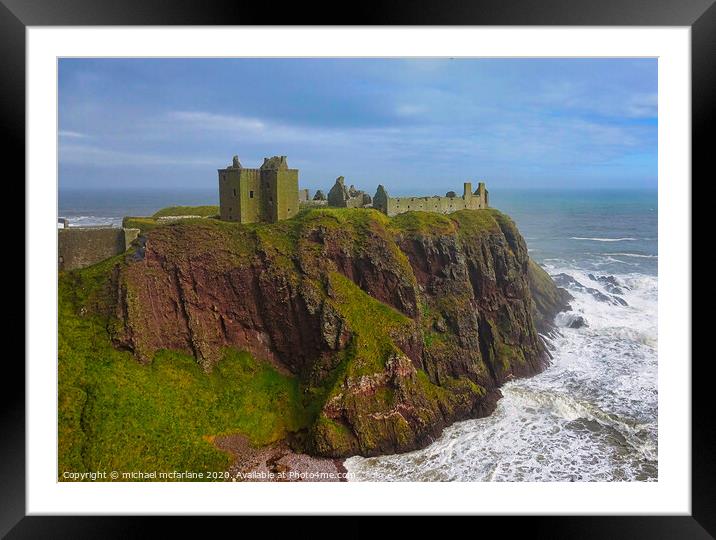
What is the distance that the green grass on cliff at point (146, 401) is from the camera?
1207 centimetres

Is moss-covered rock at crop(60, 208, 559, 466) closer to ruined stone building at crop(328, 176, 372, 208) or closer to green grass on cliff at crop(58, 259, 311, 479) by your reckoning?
green grass on cliff at crop(58, 259, 311, 479)

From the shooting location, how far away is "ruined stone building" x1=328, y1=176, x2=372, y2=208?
18422mm

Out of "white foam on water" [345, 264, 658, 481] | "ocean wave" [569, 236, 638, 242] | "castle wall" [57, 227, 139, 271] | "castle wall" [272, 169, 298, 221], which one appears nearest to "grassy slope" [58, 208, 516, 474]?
"castle wall" [57, 227, 139, 271]

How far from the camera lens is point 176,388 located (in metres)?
14.1

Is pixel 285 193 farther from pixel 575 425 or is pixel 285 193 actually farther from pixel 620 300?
pixel 620 300

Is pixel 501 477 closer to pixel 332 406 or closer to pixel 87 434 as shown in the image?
pixel 332 406

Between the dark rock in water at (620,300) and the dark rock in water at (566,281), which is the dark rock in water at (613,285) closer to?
the dark rock in water at (620,300)

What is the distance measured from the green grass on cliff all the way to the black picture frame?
1995 millimetres

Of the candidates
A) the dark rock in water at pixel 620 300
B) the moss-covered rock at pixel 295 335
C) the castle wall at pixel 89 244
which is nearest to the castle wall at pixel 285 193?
the moss-covered rock at pixel 295 335

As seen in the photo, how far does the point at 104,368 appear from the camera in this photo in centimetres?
1342

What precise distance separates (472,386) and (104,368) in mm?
11241
